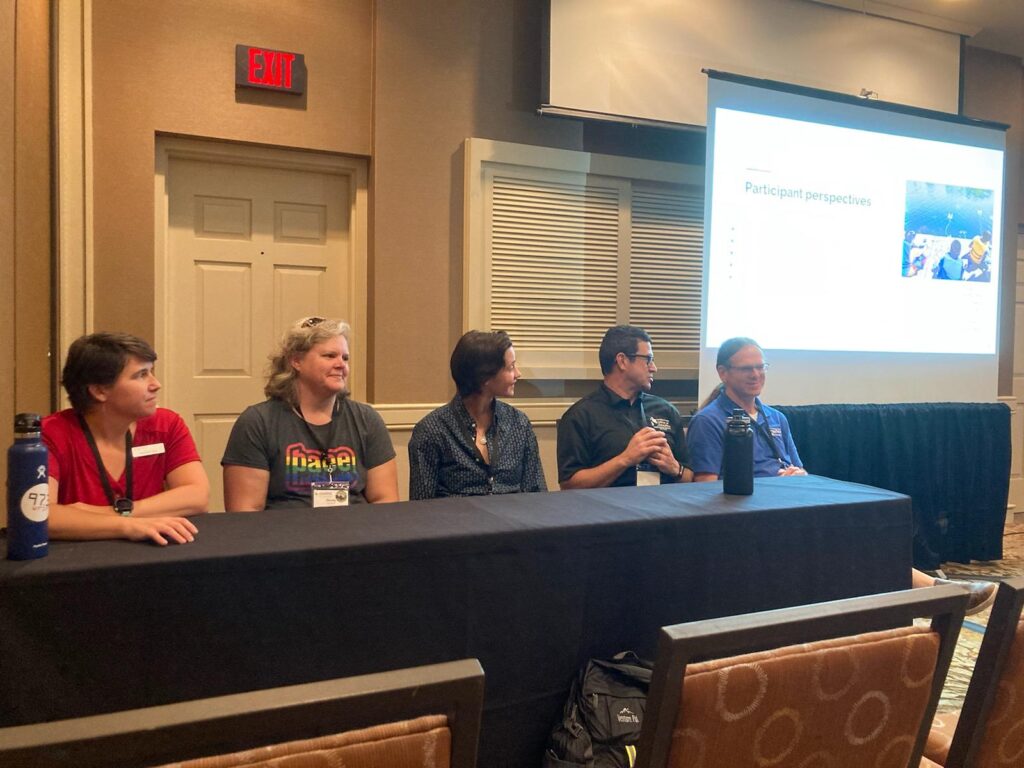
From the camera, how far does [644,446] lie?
252cm

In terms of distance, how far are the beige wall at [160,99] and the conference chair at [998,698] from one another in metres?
2.97

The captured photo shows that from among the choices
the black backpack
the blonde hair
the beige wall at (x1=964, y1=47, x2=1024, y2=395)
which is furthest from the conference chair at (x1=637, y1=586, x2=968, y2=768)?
the beige wall at (x1=964, y1=47, x2=1024, y2=395)

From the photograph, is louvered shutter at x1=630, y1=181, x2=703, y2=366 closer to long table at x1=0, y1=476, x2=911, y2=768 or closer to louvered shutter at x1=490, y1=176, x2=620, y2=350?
louvered shutter at x1=490, y1=176, x2=620, y2=350

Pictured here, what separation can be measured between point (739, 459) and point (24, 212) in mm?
2300

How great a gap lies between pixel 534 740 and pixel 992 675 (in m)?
0.80

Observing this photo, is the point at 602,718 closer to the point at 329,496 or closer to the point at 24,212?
the point at 329,496

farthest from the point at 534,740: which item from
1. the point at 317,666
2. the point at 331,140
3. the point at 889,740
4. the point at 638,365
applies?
the point at 331,140

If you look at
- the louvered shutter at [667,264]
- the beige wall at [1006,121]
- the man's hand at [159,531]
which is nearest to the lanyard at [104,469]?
the man's hand at [159,531]

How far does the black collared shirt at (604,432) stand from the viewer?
2783 mm

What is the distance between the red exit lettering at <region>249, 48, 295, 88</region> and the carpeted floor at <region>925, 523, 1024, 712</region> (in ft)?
10.1

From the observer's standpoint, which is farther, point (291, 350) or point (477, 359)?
point (477, 359)

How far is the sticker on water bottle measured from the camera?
115 centimetres

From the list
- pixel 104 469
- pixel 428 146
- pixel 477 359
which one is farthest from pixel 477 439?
pixel 428 146

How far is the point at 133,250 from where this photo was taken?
3076 mm
